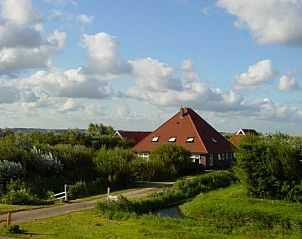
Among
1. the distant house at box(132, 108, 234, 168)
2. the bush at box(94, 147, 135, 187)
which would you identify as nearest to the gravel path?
the bush at box(94, 147, 135, 187)

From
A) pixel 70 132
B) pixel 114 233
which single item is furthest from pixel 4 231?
pixel 70 132

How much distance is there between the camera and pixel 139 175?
148 feet

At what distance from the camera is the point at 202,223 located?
79.1ft

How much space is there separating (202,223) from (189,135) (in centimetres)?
3722

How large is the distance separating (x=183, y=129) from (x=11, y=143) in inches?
1094

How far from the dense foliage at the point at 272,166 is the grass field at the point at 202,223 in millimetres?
1154

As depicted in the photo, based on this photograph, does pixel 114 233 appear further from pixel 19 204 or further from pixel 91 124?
pixel 91 124

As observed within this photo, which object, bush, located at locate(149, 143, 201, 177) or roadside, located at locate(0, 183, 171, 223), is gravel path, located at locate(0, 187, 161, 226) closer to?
roadside, located at locate(0, 183, 171, 223)

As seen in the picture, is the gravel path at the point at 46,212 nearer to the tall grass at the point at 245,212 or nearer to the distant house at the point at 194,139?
the tall grass at the point at 245,212

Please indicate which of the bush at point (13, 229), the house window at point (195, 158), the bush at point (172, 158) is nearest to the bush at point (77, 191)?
the bush at point (13, 229)

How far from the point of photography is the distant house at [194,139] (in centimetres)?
5859

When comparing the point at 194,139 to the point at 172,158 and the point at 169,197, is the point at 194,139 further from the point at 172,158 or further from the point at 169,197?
the point at 169,197

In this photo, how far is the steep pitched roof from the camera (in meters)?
59.6

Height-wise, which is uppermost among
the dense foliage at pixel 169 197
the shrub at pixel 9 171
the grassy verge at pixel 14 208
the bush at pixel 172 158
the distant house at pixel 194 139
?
the distant house at pixel 194 139
